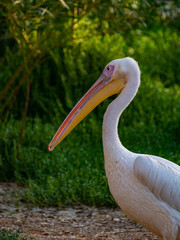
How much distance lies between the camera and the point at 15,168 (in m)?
4.91

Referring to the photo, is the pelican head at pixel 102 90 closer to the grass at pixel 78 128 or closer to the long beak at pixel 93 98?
the long beak at pixel 93 98

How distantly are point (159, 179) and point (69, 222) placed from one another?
1304mm

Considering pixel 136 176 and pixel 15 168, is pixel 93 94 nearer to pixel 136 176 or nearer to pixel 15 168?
pixel 136 176

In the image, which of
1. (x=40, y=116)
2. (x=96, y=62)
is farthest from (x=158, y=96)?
(x=40, y=116)

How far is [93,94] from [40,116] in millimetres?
3368

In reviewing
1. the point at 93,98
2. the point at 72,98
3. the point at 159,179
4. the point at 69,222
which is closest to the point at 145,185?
the point at 159,179

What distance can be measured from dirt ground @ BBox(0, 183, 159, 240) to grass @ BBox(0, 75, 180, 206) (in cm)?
12

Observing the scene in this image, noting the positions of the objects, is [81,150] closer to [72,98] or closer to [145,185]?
[72,98]

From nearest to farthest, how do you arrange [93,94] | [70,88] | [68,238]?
[93,94] → [68,238] → [70,88]

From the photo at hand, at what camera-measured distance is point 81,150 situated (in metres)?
5.22

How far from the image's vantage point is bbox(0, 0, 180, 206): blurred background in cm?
439

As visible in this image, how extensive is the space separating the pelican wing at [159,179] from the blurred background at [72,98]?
94 centimetres

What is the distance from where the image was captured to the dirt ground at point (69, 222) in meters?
3.70

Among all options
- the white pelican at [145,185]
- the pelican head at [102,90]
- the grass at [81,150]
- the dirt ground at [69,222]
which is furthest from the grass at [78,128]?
the white pelican at [145,185]
